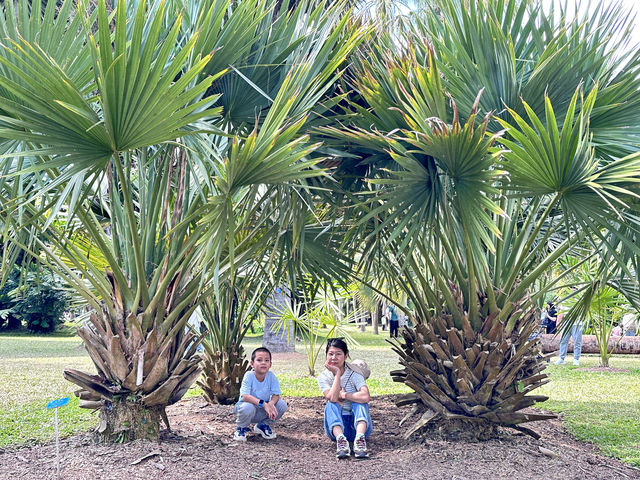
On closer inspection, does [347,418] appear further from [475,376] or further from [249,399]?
[475,376]

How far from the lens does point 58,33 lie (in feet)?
11.9

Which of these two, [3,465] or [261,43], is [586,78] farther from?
[3,465]

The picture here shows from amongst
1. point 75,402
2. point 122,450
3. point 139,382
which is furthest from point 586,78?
point 75,402

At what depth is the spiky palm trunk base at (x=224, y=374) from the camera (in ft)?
21.6

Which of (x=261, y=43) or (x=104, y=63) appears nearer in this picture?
(x=104, y=63)

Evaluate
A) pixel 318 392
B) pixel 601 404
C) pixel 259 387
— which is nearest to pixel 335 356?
pixel 259 387

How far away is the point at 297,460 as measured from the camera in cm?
465

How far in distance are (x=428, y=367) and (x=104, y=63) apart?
3417 mm

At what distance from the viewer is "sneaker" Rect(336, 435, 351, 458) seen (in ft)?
15.4

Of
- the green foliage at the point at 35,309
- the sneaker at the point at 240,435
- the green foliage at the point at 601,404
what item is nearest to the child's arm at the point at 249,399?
the sneaker at the point at 240,435

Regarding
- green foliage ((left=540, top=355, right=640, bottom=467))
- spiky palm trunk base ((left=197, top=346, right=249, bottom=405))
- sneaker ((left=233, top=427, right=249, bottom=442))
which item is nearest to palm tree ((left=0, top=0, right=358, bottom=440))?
sneaker ((left=233, top=427, right=249, bottom=442))

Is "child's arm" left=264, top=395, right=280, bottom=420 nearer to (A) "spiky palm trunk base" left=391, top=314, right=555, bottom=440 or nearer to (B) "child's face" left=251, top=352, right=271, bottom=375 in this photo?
(B) "child's face" left=251, top=352, right=271, bottom=375

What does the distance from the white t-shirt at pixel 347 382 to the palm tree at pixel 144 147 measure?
1073 millimetres

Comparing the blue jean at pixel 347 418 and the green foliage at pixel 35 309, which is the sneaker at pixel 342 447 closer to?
the blue jean at pixel 347 418
